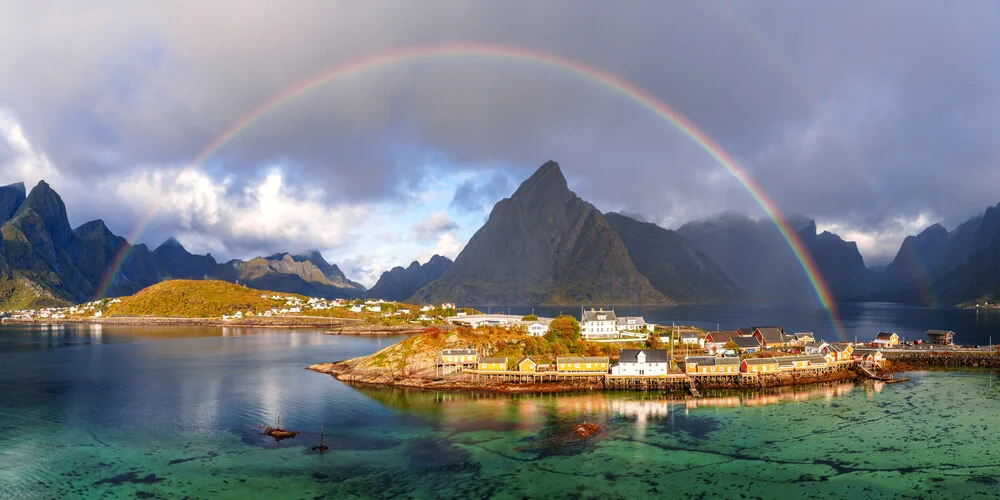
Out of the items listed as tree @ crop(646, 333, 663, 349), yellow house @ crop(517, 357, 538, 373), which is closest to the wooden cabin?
tree @ crop(646, 333, 663, 349)

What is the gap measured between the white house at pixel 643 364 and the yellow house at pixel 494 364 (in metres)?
13.8

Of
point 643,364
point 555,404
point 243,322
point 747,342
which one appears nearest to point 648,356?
point 643,364

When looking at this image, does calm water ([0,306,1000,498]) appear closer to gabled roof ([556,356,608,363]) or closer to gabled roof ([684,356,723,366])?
gabled roof ([684,356,723,366])

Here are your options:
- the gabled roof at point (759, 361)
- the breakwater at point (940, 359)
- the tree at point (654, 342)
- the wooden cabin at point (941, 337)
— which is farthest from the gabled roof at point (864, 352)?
the tree at point (654, 342)

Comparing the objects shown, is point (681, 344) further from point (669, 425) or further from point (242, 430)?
point (242, 430)

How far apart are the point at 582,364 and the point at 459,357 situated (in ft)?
53.3

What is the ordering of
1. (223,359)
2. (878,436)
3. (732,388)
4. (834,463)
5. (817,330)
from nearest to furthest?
(834,463) → (878,436) → (732,388) → (223,359) → (817,330)

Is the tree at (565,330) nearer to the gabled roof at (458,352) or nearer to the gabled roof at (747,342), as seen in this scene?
the gabled roof at (458,352)

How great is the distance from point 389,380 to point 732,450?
145ft

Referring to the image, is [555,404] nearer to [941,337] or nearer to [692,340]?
[692,340]

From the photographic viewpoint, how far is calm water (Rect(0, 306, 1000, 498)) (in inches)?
1393

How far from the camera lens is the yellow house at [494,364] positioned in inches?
2842

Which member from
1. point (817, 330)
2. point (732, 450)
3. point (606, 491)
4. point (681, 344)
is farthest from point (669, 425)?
point (817, 330)

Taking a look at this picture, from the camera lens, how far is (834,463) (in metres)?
39.0
